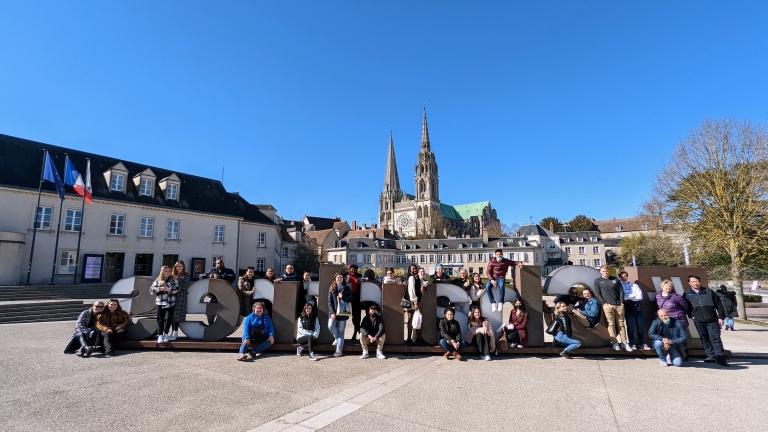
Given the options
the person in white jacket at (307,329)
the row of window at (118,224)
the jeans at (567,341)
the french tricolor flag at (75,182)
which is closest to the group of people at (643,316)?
the jeans at (567,341)

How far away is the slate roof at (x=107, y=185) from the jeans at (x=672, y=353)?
35631mm

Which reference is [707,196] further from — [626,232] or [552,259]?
[626,232]

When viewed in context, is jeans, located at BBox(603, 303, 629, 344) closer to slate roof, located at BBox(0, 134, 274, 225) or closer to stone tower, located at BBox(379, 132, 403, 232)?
slate roof, located at BBox(0, 134, 274, 225)

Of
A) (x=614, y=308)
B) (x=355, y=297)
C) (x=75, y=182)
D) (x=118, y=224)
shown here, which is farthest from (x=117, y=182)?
(x=614, y=308)

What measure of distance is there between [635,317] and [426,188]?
395ft

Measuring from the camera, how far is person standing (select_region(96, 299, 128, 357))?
30.0 ft

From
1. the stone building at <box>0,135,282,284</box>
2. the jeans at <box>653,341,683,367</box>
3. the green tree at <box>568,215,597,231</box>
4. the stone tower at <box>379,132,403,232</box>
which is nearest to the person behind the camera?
the jeans at <box>653,341,683,367</box>

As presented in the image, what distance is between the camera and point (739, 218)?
19.7 m

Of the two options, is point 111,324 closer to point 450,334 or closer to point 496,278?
point 450,334

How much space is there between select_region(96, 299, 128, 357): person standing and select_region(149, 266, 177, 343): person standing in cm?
93

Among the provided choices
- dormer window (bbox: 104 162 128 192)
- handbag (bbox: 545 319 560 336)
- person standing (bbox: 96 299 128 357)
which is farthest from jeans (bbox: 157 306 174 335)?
dormer window (bbox: 104 162 128 192)

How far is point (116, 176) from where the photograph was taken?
30.5 m

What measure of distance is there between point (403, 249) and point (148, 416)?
70.5 meters

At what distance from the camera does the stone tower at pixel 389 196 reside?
13625cm
